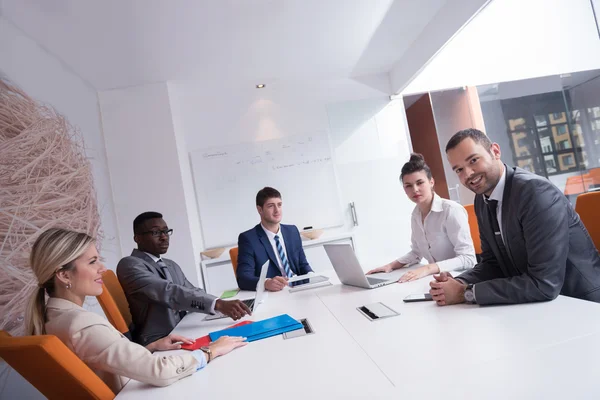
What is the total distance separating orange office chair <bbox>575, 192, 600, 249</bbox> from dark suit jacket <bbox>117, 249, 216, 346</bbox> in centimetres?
212

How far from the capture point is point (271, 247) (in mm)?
3107

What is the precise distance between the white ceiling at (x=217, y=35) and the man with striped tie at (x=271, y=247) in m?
1.62

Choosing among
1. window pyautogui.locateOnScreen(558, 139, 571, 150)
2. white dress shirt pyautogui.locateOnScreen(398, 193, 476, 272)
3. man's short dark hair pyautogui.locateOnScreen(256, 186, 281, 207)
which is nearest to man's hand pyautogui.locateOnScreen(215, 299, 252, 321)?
white dress shirt pyautogui.locateOnScreen(398, 193, 476, 272)

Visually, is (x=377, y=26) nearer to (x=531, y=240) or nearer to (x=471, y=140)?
(x=471, y=140)

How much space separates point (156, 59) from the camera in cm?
411

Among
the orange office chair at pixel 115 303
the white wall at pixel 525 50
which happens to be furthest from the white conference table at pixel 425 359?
the white wall at pixel 525 50

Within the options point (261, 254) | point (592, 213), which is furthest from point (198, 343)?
point (592, 213)

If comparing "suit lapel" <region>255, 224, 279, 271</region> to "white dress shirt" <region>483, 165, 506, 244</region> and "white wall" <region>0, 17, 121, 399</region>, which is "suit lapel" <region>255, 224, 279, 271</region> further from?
"white dress shirt" <region>483, 165, 506, 244</region>

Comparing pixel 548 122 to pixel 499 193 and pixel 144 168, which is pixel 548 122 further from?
pixel 144 168

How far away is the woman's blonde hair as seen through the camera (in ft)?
4.44

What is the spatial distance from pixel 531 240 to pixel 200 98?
450cm

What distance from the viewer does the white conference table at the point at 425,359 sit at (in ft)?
2.87

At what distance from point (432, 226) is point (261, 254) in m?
1.24

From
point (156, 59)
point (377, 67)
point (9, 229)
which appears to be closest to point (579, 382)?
point (9, 229)
